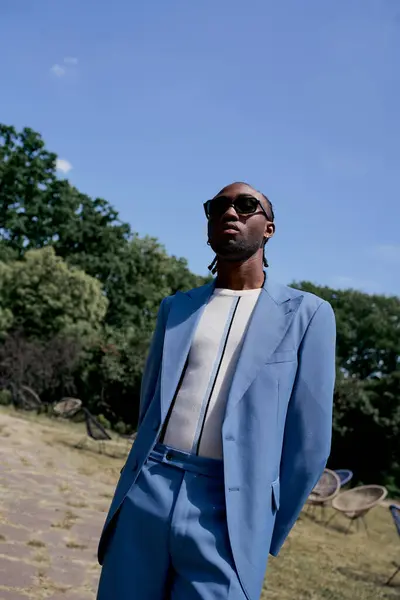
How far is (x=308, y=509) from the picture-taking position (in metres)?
9.76

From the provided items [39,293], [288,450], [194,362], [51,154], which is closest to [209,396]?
[194,362]

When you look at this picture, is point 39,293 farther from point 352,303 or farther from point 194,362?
point 194,362

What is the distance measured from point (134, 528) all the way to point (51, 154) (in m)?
33.8

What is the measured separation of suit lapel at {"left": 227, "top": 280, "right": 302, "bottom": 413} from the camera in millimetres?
1821

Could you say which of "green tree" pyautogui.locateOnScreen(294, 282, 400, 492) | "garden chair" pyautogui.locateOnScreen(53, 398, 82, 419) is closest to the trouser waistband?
"garden chair" pyautogui.locateOnScreen(53, 398, 82, 419)

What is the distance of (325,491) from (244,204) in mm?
7940

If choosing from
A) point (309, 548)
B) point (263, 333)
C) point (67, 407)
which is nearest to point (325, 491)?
point (309, 548)

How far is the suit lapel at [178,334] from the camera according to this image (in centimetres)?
193

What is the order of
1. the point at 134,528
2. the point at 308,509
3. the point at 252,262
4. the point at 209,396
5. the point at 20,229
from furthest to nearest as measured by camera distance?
the point at 20,229, the point at 308,509, the point at 252,262, the point at 209,396, the point at 134,528

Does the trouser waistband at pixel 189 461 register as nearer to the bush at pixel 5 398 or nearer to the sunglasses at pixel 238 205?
the sunglasses at pixel 238 205

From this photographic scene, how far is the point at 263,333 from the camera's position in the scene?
192 centimetres

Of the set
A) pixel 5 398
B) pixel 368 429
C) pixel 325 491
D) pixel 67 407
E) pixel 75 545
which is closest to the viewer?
pixel 75 545

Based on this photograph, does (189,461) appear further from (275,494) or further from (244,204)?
(244,204)

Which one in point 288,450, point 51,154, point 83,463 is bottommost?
Answer: point 83,463
